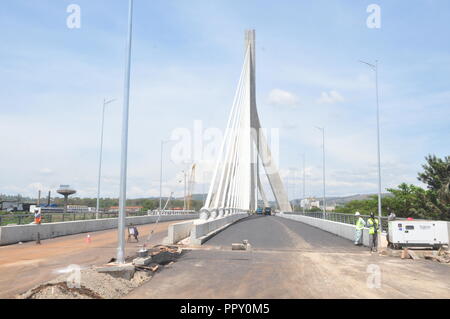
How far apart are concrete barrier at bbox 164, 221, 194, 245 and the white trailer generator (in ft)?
29.4

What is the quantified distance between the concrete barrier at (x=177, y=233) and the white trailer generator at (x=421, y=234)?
8950 mm

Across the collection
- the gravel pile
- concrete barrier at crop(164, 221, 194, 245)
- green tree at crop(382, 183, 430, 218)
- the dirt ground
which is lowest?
the dirt ground

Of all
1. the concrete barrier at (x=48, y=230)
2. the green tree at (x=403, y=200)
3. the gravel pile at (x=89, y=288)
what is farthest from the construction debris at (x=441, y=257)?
the green tree at (x=403, y=200)

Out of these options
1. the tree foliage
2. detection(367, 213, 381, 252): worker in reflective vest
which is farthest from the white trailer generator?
the tree foliage

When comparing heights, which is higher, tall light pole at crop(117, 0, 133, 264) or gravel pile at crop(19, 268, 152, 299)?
tall light pole at crop(117, 0, 133, 264)

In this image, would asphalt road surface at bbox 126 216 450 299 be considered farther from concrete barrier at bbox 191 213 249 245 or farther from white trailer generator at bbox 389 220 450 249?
concrete barrier at bbox 191 213 249 245

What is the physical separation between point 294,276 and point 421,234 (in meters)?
9.15

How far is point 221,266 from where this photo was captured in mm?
12266

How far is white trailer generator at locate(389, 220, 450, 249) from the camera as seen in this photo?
57.1ft

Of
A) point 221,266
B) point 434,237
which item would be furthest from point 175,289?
point 434,237

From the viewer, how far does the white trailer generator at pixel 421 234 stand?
57.1 feet

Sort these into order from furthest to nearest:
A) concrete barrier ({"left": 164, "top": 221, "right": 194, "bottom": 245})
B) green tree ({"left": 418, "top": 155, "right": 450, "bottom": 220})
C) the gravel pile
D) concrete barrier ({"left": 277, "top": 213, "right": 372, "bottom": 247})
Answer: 1. green tree ({"left": 418, "top": 155, "right": 450, "bottom": 220})
2. concrete barrier ({"left": 277, "top": 213, "right": 372, "bottom": 247})
3. concrete barrier ({"left": 164, "top": 221, "right": 194, "bottom": 245})
4. the gravel pile

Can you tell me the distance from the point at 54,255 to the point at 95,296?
731cm

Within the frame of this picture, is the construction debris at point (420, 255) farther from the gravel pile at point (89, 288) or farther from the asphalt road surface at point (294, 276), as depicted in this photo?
the gravel pile at point (89, 288)
